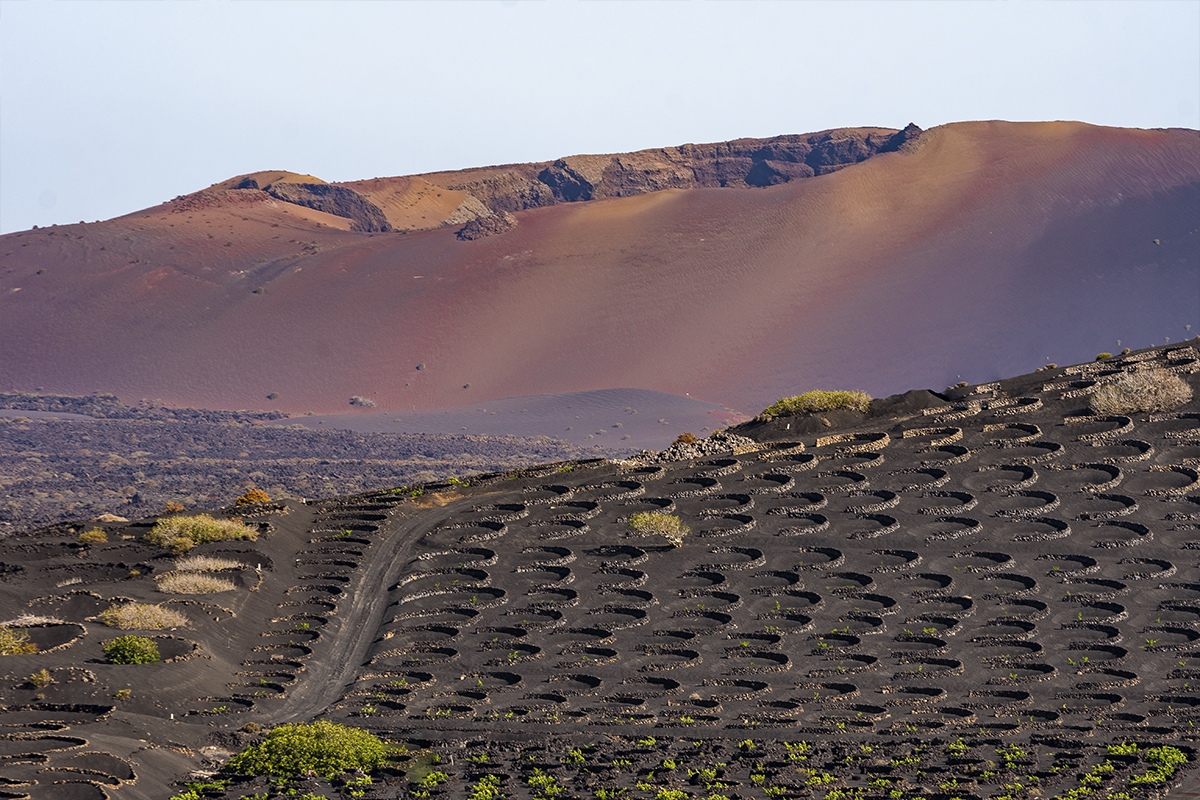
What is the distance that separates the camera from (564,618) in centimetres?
2981

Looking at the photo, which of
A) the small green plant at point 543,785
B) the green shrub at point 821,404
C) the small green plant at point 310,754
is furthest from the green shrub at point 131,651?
the green shrub at point 821,404

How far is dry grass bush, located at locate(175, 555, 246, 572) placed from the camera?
108 ft

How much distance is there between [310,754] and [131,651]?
8055 mm

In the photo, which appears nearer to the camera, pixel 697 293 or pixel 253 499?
pixel 253 499

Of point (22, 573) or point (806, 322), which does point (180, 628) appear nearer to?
point (22, 573)

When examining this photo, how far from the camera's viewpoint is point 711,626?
28859mm

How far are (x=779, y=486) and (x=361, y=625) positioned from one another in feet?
50.6

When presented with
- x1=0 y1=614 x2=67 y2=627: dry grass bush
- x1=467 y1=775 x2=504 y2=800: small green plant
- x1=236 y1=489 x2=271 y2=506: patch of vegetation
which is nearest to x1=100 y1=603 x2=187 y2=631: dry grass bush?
x1=0 y1=614 x2=67 y2=627: dry grass bush

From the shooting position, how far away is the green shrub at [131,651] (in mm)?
25391

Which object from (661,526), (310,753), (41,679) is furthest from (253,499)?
(310,753)

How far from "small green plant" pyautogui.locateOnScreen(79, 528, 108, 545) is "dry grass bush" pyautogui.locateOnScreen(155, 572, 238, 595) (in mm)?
5911

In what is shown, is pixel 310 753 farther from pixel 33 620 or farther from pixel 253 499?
pixel 253 499

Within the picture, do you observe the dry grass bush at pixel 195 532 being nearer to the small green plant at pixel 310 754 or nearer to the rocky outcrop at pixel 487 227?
the small green plant at pixel 310 754

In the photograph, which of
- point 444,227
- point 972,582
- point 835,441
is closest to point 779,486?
point 835,441
